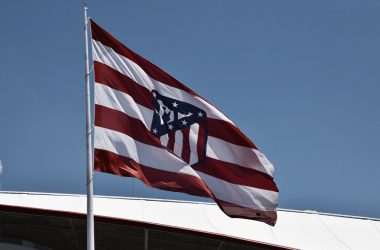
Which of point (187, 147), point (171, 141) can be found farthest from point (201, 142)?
point (171, 141)

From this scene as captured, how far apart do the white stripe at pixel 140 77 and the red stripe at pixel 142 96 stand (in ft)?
0.33

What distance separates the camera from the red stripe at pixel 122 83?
8284mm

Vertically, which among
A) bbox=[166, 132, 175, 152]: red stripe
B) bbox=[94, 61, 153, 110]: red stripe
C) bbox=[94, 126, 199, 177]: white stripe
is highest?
bbox=[94, 61, 153, 110]: red stripe

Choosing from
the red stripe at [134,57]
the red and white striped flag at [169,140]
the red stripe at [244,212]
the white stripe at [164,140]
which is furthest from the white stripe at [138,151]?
the red stripe at [134,57]

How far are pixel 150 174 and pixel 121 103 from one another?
1.55 meters

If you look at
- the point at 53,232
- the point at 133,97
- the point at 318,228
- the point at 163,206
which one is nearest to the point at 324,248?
the point at 318,228

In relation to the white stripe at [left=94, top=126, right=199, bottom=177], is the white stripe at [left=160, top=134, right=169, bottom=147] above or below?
above

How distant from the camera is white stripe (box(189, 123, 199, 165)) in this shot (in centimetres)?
878

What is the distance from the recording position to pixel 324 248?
1620 centimetres

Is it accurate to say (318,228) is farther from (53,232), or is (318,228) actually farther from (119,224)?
(53,232)

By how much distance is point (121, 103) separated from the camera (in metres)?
8.34

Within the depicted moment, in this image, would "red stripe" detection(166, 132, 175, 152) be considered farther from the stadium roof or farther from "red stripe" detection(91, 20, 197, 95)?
the stadium roof

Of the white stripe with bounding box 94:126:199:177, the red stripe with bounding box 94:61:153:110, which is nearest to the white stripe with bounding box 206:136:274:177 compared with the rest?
the white stripe with bounding box 94:126:199:177

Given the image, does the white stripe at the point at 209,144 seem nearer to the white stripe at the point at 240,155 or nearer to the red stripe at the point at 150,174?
the white stripe at the point at 240,155
